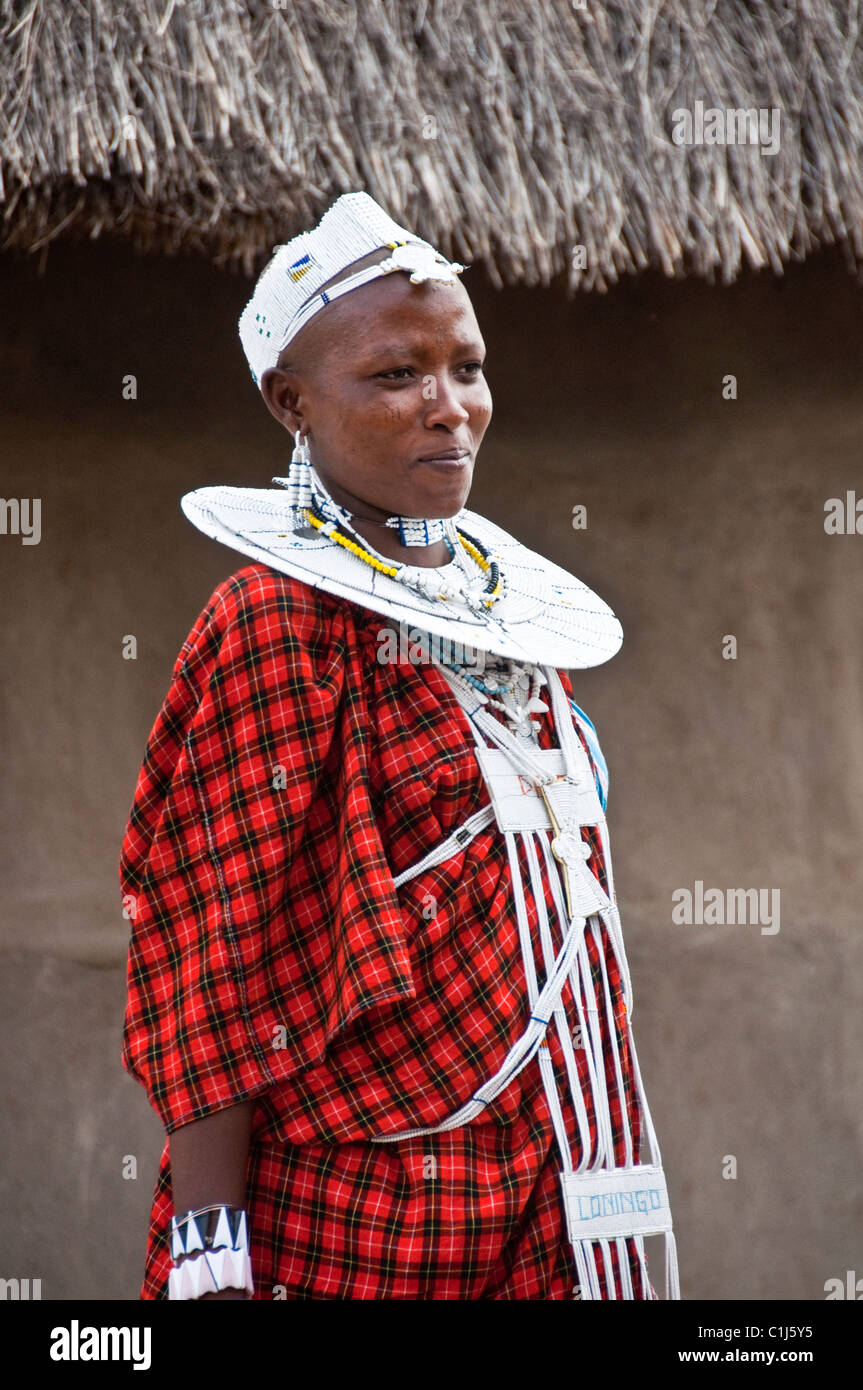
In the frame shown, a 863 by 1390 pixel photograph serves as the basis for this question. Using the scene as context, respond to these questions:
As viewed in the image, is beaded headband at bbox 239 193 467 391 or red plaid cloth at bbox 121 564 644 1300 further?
beaded headband at bbox 239 193 467 391

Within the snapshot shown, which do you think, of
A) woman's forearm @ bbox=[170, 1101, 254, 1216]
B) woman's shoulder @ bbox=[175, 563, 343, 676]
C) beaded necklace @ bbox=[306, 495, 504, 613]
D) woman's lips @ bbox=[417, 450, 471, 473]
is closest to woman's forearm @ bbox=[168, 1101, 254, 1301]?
woman's forearm @ bbox=[170, 1101, 254, 1216]

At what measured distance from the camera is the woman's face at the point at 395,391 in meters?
1.44

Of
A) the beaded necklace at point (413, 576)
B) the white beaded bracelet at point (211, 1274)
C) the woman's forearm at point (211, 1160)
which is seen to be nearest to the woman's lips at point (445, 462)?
the beaded necklace at point (413, 576)

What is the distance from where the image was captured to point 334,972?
137 cm

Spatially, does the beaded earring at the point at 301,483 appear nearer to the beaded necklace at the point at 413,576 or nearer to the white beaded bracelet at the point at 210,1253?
the beaded necklace at the point at 413,576

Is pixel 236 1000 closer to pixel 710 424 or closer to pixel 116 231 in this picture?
pixel 116 231

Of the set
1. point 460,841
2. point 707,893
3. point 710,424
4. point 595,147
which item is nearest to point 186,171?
point 595,147

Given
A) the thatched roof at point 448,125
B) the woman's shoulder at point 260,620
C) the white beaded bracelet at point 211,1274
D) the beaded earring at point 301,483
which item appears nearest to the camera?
the white beaded bracelet at point 211,1274

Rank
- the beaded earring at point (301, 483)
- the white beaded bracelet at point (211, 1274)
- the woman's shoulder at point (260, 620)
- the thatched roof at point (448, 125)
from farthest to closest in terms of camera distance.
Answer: the thatched roof at point (448, 125)
the beaded earring at point (301, 483)
the woman's shoulder at point (260, 620)
the white beaded bracelet at point (211, 1274)

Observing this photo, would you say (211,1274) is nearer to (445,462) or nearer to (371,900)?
(371,900)

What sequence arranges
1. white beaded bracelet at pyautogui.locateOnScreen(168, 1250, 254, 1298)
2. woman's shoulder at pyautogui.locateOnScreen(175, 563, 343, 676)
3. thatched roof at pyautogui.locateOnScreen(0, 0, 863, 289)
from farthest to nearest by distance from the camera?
1. thatched roof at pyautogui.locateOnScreen(0, 0, 863, 289)
2. woman's shoulder at pyautogui.locateOnScreen(175, 563, 343, 676)
3. white beaded bracelet at pyautogui.locateOnScreen(168, 1250, 254, 1298)

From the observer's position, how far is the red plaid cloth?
4.44 feet

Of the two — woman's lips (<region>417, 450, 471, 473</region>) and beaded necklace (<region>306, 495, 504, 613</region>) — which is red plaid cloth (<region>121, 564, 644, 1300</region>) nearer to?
beaded necklace (<region>306, 495, 504, 613</region>)

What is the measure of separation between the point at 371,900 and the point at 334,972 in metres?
0.08
